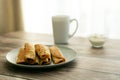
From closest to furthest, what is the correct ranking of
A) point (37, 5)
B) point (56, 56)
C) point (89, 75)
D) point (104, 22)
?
1. point (89, 75)
2. point (56, 56)
3. point (104, 22)
4. point (37, 5)

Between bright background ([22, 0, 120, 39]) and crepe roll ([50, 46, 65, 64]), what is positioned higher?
bright background ([22, 0, 120, 39])

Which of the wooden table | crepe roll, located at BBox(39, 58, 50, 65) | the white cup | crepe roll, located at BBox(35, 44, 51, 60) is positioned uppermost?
the white cup

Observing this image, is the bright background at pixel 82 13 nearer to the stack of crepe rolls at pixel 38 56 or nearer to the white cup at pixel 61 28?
the white cup at pixel 61 28

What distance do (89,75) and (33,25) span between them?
159cm

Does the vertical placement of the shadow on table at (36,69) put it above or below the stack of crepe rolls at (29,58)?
below

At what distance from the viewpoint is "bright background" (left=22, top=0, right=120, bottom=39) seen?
1978 mm

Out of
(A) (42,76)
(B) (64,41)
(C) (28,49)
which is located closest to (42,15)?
(B) (64,41)

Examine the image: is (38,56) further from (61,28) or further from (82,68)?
(61,28)

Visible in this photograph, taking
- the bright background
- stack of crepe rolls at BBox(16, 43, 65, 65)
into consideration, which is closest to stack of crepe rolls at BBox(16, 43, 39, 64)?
stack of crepe rolls at BBox(16, 43, 65, 65)

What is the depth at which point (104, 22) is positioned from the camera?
2021 mm

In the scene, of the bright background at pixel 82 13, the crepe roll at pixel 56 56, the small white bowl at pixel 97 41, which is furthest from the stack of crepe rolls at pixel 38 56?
the bright background at pixel 82 13

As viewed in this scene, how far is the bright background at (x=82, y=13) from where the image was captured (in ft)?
6.49

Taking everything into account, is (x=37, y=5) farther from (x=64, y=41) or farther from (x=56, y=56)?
(x=56, y=56)

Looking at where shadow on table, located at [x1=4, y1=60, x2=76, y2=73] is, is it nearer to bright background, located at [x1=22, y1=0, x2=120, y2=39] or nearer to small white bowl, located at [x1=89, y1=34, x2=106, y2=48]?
small white bowl, located at [x1=89, y1=34, x2=106, y2=48]
